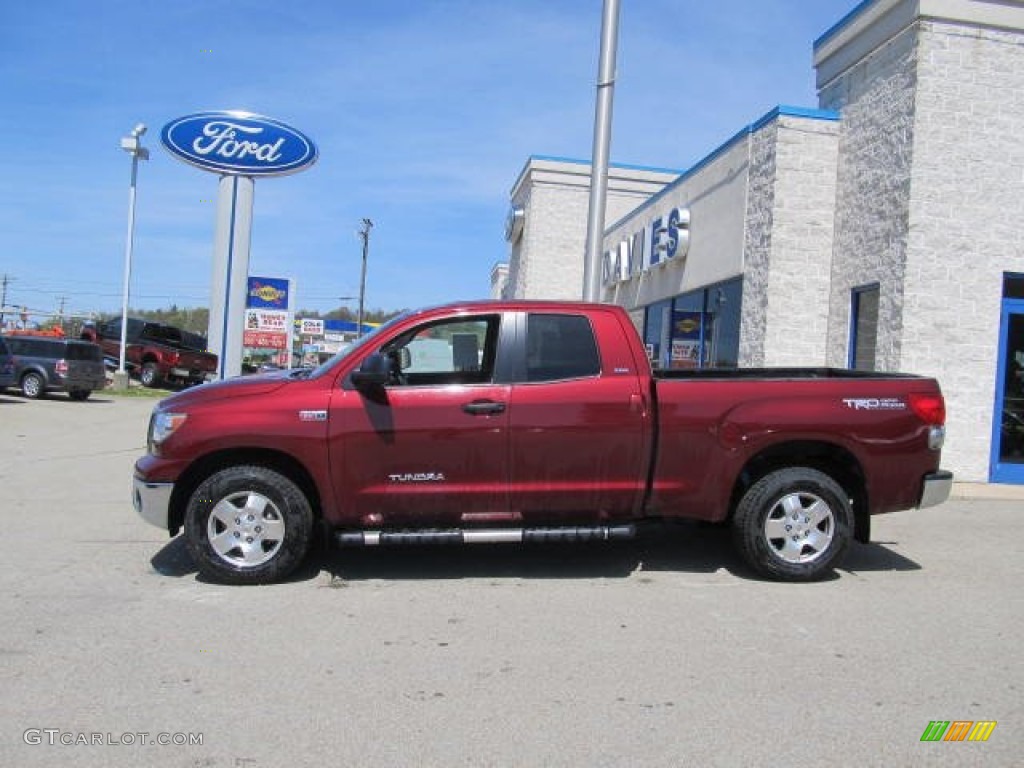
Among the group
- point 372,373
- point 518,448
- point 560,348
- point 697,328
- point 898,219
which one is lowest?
point 518,448

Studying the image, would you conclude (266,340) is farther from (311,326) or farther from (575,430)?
(311,326)

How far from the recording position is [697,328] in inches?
595

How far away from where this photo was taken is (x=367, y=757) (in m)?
3.39

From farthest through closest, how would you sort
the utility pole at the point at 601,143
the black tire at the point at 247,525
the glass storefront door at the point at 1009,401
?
the glass storefront door at the point at 1009,401
the utility pole at the point at 601,143
the black tire at the point at 247,525

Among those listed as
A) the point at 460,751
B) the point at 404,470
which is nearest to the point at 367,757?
the point at 460,751

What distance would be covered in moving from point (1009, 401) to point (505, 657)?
342 inches

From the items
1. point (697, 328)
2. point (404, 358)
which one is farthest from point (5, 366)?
point (404, 358)

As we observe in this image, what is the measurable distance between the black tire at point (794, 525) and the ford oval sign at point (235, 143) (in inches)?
504

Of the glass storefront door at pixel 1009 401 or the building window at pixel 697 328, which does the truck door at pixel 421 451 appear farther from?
the glass storefront door at pixel 1009 401

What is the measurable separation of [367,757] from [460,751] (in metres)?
0.37

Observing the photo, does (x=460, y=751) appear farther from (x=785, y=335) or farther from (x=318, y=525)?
(x=785, y=335)

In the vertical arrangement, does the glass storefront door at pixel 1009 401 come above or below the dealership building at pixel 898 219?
below

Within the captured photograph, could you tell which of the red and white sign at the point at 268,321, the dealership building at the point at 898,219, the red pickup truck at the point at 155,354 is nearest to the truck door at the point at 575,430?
the dealership building at the point at 898,219

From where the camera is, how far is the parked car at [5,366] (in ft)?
70.6
